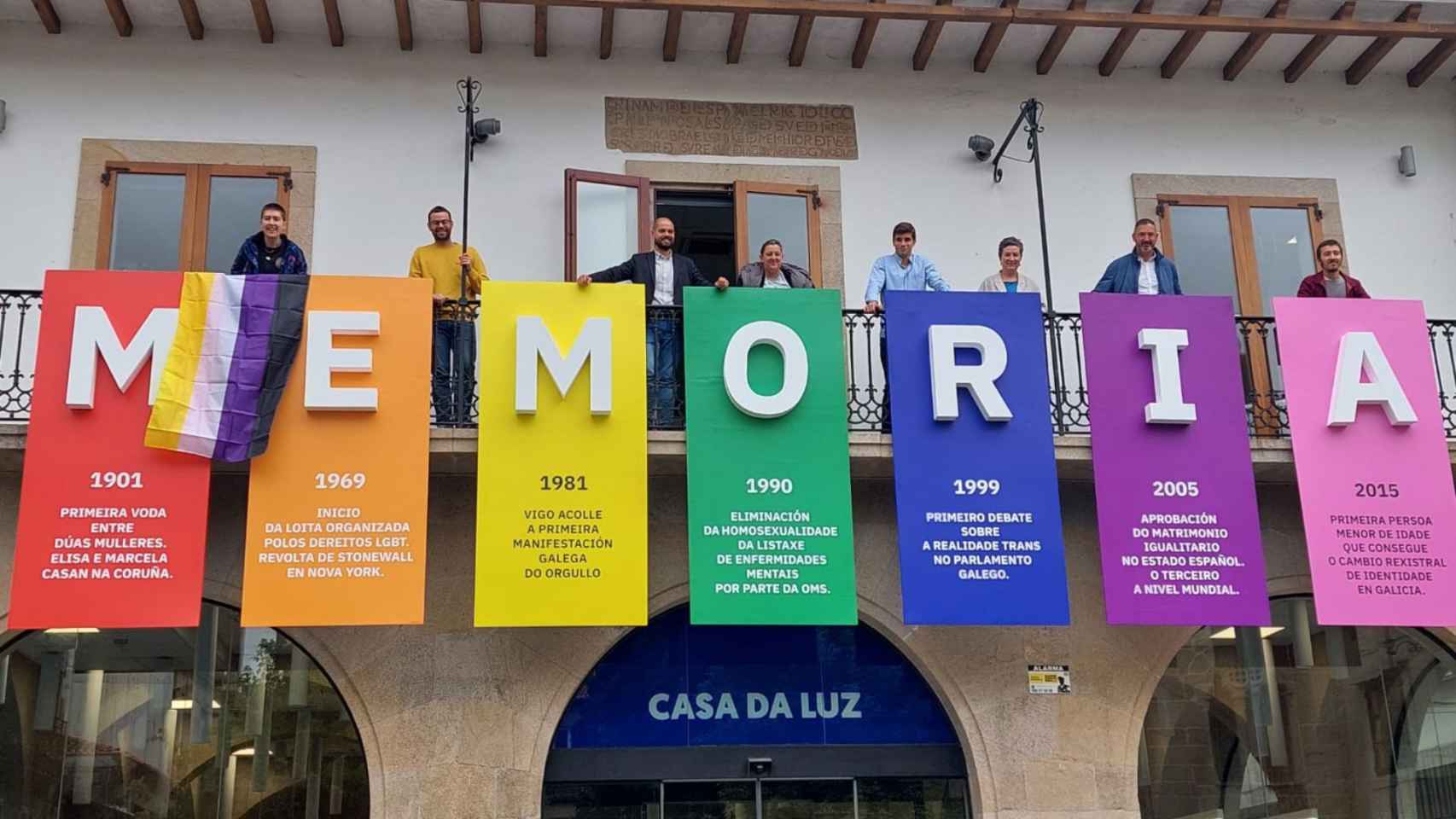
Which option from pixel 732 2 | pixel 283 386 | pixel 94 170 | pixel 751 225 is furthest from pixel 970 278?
pixel 94 170

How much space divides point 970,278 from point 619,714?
4355 millimetres

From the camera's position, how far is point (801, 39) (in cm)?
1282

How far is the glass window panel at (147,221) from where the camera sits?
1209cm

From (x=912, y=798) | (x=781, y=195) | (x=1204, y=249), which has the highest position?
(x=781, y=195)

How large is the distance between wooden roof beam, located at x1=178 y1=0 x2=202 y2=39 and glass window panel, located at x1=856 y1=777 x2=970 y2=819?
24.9 feet

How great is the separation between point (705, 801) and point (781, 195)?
4709mm

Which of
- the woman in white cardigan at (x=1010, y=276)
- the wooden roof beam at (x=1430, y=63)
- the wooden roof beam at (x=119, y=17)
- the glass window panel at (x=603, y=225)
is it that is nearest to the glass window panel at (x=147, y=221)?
the wooden roof beam at (x=119, y=17)

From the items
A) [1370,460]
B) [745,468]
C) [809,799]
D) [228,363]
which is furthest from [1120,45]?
[228,363]

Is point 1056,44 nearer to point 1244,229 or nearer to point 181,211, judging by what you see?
point 1244,229

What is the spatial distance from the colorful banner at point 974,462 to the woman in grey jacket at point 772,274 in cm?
79

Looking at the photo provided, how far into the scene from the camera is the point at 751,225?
12.7 metres

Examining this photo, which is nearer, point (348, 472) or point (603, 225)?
point (348, 472)

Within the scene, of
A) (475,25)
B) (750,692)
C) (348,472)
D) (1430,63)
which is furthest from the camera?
(1430,63)

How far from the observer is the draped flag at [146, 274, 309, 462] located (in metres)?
10.4
